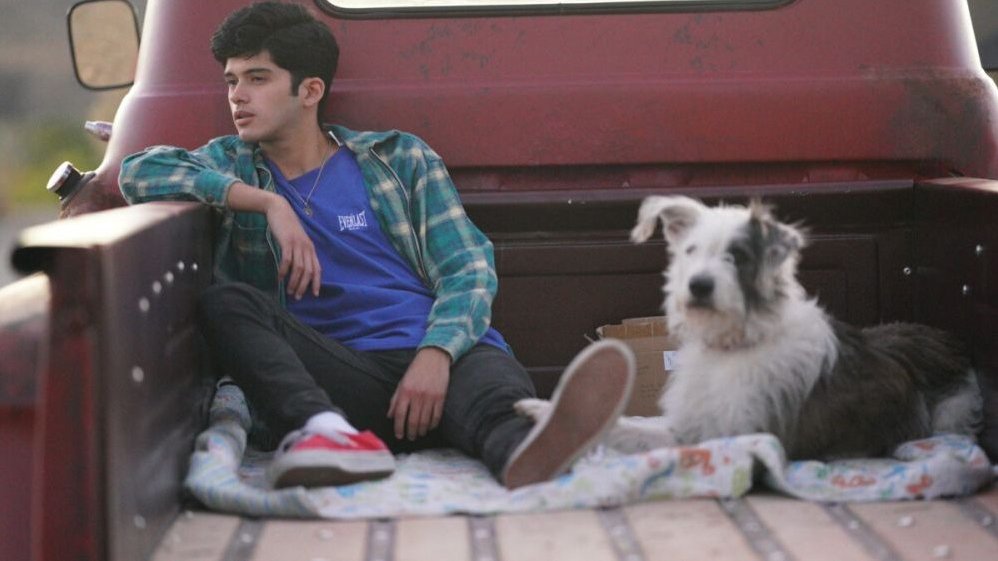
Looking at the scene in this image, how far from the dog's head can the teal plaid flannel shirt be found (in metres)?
0.54

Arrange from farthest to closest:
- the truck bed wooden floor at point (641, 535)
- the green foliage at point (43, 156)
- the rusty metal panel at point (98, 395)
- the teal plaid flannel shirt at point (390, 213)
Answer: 1. the green foliage at point (43, 156)
2. the teal plaid flannel shirt at point (390, 213)
3. the truck bed wooden floor at point (641, 535)
4. the rusty metal panel at point (98, 395)

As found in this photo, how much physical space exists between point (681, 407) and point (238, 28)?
1448mm

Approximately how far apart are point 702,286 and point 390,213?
972mm

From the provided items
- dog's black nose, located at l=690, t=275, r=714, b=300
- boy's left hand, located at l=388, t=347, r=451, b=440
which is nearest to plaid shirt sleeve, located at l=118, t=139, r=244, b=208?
boy's left hand, located at l=388, t=347, r=451, b=440

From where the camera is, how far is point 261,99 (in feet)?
12.7

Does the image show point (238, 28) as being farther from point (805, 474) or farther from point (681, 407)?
point (805, 474)

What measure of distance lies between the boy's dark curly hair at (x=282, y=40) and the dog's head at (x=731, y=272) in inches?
39.1

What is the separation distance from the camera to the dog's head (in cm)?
330

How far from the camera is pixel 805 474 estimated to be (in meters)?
3.22

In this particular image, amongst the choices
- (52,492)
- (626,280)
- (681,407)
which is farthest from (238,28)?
(52,492)

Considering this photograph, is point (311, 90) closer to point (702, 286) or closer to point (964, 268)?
point (702, 286)

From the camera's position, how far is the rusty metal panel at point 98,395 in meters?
2.39

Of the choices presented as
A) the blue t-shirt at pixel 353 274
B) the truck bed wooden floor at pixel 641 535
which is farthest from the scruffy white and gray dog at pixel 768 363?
the blue t-shirt at pixel 353 274

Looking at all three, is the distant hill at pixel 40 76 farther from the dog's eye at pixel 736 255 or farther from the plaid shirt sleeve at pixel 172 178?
the dog's eye at pixel 736 255
